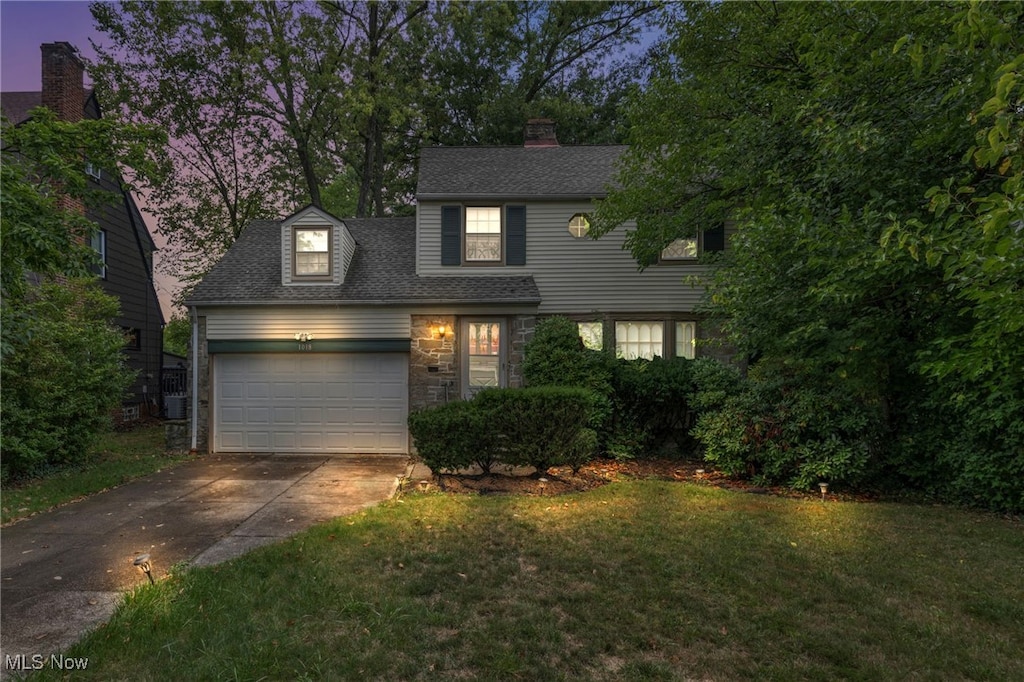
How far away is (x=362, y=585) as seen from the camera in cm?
381

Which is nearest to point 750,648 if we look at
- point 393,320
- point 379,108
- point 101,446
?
point 393,320

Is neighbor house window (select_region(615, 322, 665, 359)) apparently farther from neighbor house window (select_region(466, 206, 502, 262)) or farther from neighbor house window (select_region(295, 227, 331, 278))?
neighbor house window (select_region(295, 227, 331, 278))

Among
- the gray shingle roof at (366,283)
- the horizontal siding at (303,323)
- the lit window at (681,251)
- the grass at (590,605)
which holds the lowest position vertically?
the grass at (590,605)

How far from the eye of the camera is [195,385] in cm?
1003

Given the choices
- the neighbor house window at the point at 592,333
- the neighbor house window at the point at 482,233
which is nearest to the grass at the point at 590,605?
the neighbor house window at the point at 592,333

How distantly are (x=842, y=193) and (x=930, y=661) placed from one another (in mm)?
5079

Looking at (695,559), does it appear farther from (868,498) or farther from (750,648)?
(868,498)

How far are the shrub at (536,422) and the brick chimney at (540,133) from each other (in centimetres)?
924

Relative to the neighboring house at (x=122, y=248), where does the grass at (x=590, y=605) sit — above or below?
below

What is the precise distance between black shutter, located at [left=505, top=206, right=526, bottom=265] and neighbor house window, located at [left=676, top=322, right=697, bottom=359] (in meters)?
3.90

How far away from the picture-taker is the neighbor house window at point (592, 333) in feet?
34.6

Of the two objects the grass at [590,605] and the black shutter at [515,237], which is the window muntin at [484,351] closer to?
the black shutter at [515,237]

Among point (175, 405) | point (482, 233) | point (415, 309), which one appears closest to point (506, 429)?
point (415, 309)

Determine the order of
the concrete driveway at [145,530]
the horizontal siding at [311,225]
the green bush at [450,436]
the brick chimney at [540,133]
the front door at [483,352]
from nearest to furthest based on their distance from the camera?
the concrete driveway at [145,530]
the green bush at [450,436]
the front door at [483,352]
the horizontal siding at [311,225]
the brick chimney at [540,133]
